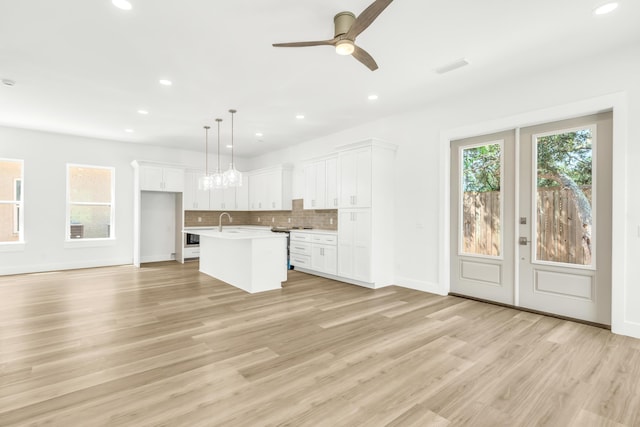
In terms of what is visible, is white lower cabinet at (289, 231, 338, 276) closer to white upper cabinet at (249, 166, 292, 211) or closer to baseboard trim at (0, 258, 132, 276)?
white upper cabinet at (249, 166, 292, 211)

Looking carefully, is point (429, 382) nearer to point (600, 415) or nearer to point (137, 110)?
point (600, 415)

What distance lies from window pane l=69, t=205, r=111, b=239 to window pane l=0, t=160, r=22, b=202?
3.23 feet

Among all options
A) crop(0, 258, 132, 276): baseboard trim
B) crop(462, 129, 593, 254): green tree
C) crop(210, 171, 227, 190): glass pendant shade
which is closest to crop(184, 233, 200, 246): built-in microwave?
crop(0, 258, 132, 276): baseboard trim

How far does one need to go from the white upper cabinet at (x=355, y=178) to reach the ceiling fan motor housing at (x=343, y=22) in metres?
2.78

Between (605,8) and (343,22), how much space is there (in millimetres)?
2206

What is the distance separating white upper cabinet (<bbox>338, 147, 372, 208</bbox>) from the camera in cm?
539

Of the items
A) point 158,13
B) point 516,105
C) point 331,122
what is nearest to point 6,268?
point 158,13

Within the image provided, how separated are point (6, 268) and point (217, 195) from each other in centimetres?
450

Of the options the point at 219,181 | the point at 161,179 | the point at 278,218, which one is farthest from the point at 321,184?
the point at 161,179

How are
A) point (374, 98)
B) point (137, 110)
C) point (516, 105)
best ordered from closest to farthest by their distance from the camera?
point (516, 105) < point (374, 98) < point (137, 110)

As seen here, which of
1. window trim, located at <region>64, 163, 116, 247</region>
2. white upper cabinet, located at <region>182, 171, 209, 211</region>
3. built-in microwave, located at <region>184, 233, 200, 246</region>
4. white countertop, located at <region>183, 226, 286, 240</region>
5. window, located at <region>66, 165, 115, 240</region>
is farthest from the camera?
white upper cabinet, located at <region>182, 171, 209, 211</region>

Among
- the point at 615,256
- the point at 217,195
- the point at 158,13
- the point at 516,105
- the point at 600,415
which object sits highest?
the point at 158,13

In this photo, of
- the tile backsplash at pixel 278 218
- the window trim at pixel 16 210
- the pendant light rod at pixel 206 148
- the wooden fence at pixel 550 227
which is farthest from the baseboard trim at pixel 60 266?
the wooden fence at pixel 550 227

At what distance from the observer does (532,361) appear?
2719 mm
